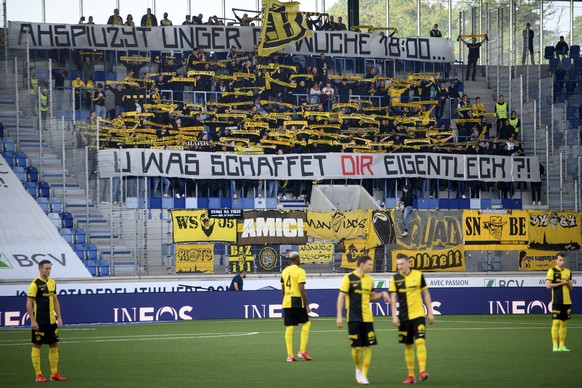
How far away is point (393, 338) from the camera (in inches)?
998

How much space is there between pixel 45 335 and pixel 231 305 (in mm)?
15866

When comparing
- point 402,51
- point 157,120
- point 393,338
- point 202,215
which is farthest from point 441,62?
point 393,338

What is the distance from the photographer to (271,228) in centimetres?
3397

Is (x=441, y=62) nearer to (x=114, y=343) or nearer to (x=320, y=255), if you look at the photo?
(x=320, y=255)

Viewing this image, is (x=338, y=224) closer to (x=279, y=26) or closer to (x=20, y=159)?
(x=20, y=159)

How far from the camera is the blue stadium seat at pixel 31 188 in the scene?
34938 millimetres

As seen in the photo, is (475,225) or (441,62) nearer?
(475,225)

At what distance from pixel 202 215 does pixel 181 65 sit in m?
12.2

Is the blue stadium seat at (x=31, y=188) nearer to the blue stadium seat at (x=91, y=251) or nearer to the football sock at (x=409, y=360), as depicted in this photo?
the blue stadium seat at (x=91, y=251)

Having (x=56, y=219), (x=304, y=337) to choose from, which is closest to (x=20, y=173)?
(x=56, y=219)

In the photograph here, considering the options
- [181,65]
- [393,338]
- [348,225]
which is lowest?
[393,338]

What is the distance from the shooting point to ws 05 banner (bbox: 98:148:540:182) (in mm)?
36781

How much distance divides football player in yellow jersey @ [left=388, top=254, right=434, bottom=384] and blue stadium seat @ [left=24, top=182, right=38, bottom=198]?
21.3 m

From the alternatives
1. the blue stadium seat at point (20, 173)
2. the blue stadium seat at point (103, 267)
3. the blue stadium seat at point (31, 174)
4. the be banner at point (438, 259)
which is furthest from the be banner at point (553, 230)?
the blue stadium seat at point (20, 173)
